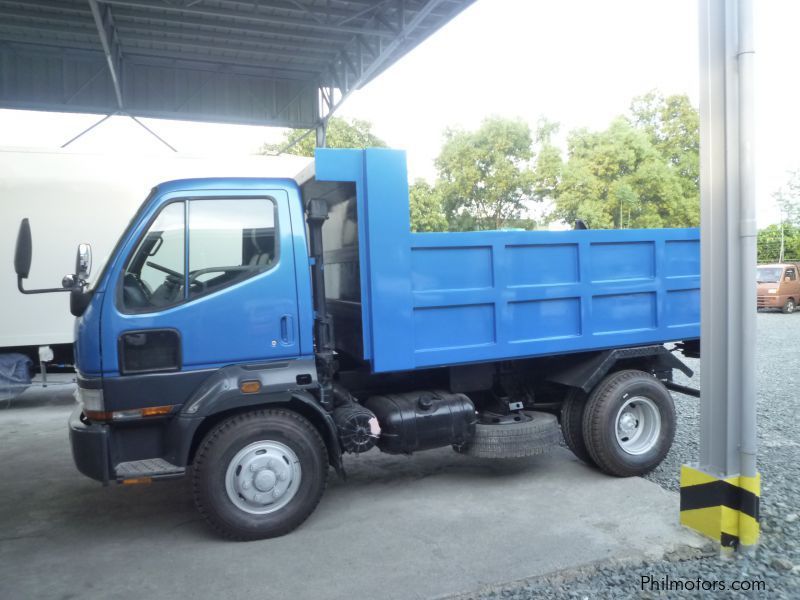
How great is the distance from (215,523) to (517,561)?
74.5 inches

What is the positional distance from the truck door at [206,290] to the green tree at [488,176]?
25.0 metres

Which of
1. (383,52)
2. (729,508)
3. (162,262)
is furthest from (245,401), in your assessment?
(383,52)

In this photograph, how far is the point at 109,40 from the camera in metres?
9.14

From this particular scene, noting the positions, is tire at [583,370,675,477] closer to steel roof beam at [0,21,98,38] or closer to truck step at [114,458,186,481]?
truck step at [114,458,186,481]

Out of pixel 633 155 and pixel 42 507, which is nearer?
pixel 42 507

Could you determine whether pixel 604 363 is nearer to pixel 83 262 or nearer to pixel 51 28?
pixel 83 262

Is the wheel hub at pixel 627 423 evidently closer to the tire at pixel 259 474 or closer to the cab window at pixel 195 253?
the tire at pixel 259 474

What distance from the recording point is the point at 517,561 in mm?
3621

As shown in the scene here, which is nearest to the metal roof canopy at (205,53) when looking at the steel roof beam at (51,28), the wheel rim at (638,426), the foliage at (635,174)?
the steel roof beam at (51,28)

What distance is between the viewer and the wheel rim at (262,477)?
396cm

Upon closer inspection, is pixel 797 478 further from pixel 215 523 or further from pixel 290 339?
pixel 215 523

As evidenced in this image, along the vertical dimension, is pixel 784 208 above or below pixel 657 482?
above

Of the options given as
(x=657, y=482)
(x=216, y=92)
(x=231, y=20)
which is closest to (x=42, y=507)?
(x=657, y=482)

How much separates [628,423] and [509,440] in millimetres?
1161
